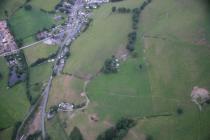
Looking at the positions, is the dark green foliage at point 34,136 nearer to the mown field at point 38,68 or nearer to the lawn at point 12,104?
the lawn at point 12,104

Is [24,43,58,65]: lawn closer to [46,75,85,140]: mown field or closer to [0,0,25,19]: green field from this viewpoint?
[46,75,85,140]: mown field

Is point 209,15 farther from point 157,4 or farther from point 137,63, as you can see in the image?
point 137,63

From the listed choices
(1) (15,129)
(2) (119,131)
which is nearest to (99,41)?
(2) (119,131)

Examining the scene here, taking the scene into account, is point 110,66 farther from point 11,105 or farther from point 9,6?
point 9,6

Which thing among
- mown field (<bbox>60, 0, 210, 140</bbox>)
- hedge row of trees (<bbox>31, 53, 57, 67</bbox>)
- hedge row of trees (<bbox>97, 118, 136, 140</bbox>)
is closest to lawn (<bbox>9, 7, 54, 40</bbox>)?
hedge row of trees (<bbox>31, 53, 57, 67</bbox>)

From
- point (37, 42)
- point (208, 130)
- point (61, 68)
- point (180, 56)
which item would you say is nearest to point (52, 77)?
point (61, 68)

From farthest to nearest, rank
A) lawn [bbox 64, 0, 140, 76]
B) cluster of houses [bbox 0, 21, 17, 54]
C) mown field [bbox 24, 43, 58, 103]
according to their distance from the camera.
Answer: cluster of houses [bbox 0, 21, 17, 54], lawn [bbox 64, 0, 140, 76], mown field [bbox 24, 43, 58, 103]

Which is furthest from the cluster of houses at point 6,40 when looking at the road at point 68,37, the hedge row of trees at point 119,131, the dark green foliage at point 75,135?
the hedge row of trees at point 119,131
